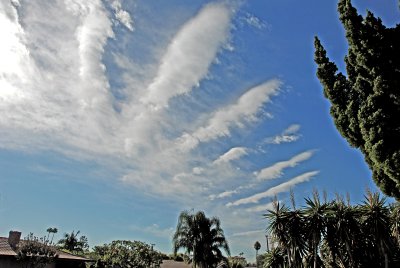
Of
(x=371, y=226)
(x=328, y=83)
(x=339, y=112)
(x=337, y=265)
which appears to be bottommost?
(x=337, y=265)

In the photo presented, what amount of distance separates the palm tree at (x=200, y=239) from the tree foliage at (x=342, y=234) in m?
14.7

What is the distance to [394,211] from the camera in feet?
82.3

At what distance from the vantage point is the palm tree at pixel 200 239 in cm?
3939

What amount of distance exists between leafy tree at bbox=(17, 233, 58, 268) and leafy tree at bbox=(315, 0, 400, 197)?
67.6ft

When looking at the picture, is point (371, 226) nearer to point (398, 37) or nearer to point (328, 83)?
point (328, 83)

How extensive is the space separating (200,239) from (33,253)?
20.1 metres

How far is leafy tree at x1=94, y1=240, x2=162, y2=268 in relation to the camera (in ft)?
103

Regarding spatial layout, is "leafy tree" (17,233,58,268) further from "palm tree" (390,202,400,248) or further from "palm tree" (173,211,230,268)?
"palm tree" (390,202,400,248)

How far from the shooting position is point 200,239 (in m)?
40.0

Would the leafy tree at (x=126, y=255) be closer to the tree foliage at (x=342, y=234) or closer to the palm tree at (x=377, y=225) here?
the tree foliage at (x=342, y=234)

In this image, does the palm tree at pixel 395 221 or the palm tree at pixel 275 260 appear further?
the palm tree at pixel 275 260

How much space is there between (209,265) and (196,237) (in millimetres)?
3368

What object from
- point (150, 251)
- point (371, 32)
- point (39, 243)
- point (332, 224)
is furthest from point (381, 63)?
point (150, 251)

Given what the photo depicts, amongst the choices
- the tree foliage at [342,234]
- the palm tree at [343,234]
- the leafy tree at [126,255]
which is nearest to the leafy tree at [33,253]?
the leafy tree at [126,255]
